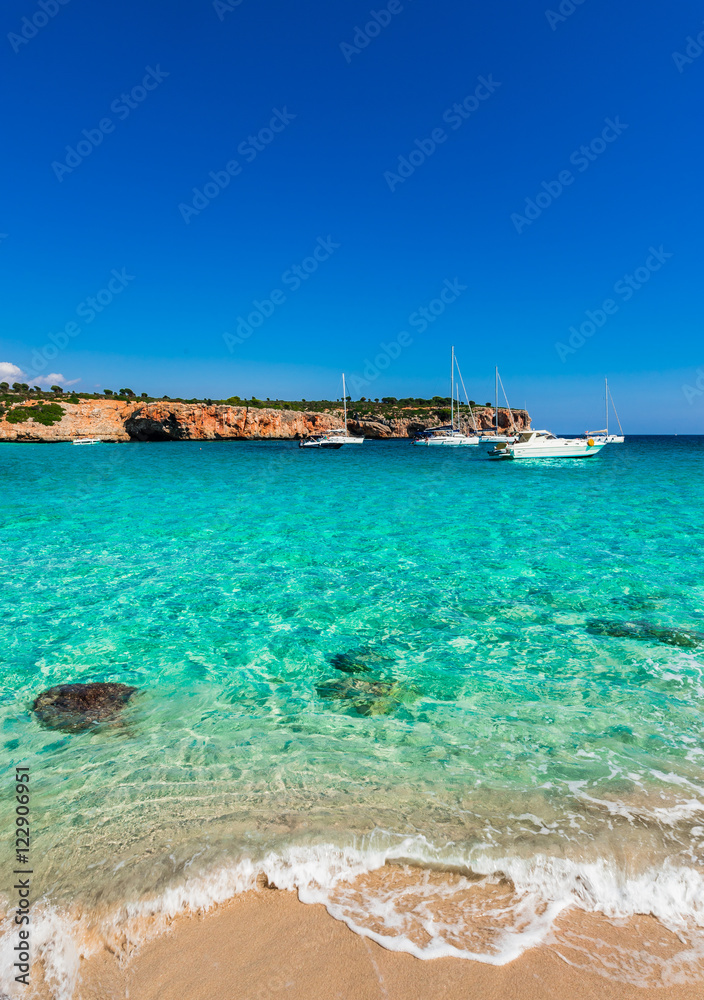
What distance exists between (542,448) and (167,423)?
73.1m

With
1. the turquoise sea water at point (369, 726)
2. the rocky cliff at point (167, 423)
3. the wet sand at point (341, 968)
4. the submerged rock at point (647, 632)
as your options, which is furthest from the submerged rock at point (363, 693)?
the rocky cliff at point (167, 423)

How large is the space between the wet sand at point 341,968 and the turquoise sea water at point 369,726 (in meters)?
0.12

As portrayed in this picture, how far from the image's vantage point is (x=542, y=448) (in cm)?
4525

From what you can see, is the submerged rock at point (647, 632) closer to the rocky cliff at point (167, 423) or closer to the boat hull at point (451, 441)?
the boat hull at point (451, 441)

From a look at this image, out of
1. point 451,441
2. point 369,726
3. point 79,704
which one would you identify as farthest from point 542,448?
point 79,704

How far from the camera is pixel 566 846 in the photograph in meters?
3.14

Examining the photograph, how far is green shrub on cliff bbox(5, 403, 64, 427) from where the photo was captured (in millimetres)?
78688

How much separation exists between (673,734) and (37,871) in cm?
529

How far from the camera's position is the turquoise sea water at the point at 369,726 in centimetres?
295

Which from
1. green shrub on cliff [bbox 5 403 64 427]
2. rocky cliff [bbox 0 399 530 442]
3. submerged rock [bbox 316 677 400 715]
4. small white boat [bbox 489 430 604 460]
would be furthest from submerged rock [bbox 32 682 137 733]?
green shrub on cliff [bbox 5 403 64 427]

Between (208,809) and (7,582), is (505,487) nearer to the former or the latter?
(7,582)

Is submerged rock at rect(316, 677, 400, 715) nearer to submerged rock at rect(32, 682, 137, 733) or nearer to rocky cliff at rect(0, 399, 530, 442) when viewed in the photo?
submerged rock at rect(32, 682, 137, 733)

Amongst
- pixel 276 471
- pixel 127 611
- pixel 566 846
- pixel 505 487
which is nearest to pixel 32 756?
pixel 127 611

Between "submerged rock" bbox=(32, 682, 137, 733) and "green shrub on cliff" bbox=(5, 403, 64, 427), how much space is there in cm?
9046
